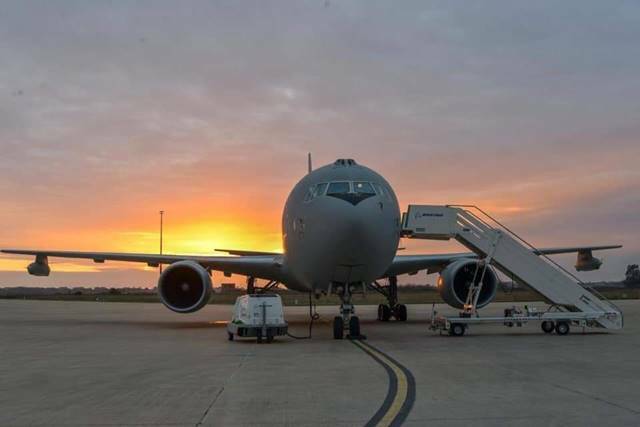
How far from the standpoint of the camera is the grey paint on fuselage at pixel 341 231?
1516 centimetres

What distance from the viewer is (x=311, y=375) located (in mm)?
10148

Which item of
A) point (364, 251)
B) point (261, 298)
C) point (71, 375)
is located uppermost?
point (364, 251)

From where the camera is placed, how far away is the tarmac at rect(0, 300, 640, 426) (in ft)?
23.1

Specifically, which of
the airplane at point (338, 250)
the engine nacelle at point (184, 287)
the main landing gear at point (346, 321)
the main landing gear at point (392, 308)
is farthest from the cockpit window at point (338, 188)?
the main landing gear at point (392, 308)

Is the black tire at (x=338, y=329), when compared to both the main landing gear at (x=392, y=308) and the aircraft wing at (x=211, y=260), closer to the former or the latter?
the aircraft wing at (x=211, y=260)

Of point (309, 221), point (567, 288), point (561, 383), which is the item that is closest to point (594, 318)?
point (567, 288)

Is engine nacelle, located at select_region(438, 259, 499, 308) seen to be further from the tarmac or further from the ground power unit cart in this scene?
the ground power unit cart

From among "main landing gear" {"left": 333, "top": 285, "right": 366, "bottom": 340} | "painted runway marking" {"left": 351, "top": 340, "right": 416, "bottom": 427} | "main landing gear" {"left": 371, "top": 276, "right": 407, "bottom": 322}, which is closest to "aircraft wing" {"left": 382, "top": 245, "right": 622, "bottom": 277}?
"main landing gear" {"left": 371, "top": 276, "right": 407, "bottom": 322}

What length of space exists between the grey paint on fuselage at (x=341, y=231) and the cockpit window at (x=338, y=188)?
17 cm

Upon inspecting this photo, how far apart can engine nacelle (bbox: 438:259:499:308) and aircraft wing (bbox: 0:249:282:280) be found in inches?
204

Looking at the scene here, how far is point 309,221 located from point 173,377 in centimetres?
677

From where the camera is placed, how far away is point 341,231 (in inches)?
593

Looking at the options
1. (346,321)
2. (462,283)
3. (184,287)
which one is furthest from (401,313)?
(346,321)

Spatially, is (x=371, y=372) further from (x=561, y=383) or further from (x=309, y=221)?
(x=309, y=221)
